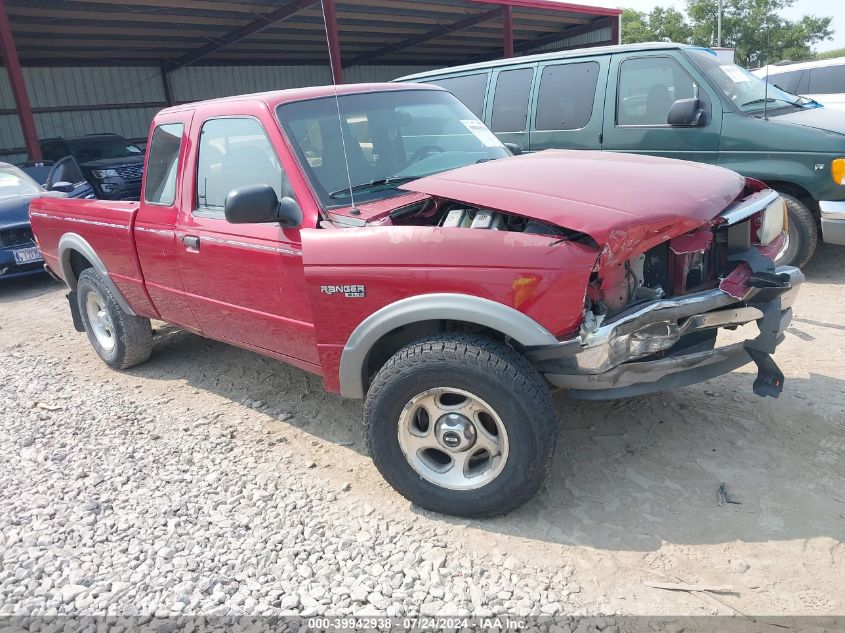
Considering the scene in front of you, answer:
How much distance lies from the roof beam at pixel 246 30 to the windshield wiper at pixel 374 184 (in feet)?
43.3

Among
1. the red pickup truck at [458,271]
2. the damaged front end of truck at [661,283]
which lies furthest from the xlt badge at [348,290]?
the damaged front end of truck at [661,283]

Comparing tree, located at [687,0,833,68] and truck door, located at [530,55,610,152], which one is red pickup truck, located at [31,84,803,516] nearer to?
truck door, located at [530,55,610,152]

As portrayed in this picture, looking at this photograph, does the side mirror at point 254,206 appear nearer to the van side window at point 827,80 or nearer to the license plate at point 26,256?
the license plate at point 26,256

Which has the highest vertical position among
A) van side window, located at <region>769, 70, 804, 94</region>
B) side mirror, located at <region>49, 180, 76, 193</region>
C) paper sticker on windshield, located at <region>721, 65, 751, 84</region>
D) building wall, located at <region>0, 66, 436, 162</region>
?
building wall, located at <region>0, 66, 436, 162</region>

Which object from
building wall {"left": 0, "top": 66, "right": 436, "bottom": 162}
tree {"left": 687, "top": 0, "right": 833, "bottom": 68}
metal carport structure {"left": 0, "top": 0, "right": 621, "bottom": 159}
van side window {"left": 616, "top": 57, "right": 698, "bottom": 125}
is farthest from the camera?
tree {"left": 687, "top": 0, "right": 833, "bottom": 68}

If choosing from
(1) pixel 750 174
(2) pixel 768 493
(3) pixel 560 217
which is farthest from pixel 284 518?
(1) pixel 750 174

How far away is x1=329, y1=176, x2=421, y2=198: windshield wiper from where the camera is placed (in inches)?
133

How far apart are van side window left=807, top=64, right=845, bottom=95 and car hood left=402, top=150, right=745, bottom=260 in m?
8.57

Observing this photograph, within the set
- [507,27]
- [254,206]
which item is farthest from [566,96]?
[507,27]

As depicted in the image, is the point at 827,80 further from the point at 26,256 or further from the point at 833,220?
the point at 26,256

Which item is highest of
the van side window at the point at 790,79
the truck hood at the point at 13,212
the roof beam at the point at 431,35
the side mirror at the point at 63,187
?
the roof beam at the point at 431,35

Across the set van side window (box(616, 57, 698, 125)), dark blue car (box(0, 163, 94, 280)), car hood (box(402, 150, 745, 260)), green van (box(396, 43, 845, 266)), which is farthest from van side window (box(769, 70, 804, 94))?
dark blue car (box(0, 163, 94, 280))

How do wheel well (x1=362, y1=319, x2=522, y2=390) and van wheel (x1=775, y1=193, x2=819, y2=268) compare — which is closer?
wheel well (x1=362, y1=319, x2=522, y2=390)

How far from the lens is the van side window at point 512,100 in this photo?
7.15m
